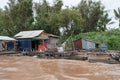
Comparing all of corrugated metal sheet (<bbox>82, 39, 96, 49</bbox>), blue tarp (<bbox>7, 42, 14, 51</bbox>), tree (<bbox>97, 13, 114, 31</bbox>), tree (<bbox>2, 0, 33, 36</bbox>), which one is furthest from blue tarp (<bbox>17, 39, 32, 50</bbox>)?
tree (<bbox>97, 13, 114, 31</bbox>)

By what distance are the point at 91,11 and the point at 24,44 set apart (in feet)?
45.5

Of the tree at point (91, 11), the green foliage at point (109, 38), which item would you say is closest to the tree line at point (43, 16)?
the tree at point (91, 11)

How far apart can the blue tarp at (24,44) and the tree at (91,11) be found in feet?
41.2

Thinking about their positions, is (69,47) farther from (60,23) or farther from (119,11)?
(119,11)

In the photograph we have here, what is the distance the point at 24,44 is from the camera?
29484mm

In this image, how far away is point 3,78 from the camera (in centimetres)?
1247

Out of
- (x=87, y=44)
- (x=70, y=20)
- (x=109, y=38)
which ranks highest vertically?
(x=70, y=20)

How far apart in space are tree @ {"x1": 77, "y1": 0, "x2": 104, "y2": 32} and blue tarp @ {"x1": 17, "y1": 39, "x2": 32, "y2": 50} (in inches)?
495

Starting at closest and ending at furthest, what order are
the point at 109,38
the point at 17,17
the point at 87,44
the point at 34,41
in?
the point at 87,44 < the point at 109,38 < the point at 34,41 < the point at 17,17

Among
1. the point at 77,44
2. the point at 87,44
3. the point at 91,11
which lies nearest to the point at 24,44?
the point at 77,44

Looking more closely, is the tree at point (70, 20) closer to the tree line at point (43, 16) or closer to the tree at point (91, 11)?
the tree line at point (43, 16)

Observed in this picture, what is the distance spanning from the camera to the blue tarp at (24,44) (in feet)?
95.3

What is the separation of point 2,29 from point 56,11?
9822 millimetres

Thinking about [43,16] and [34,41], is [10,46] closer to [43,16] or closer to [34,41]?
[34,41]
